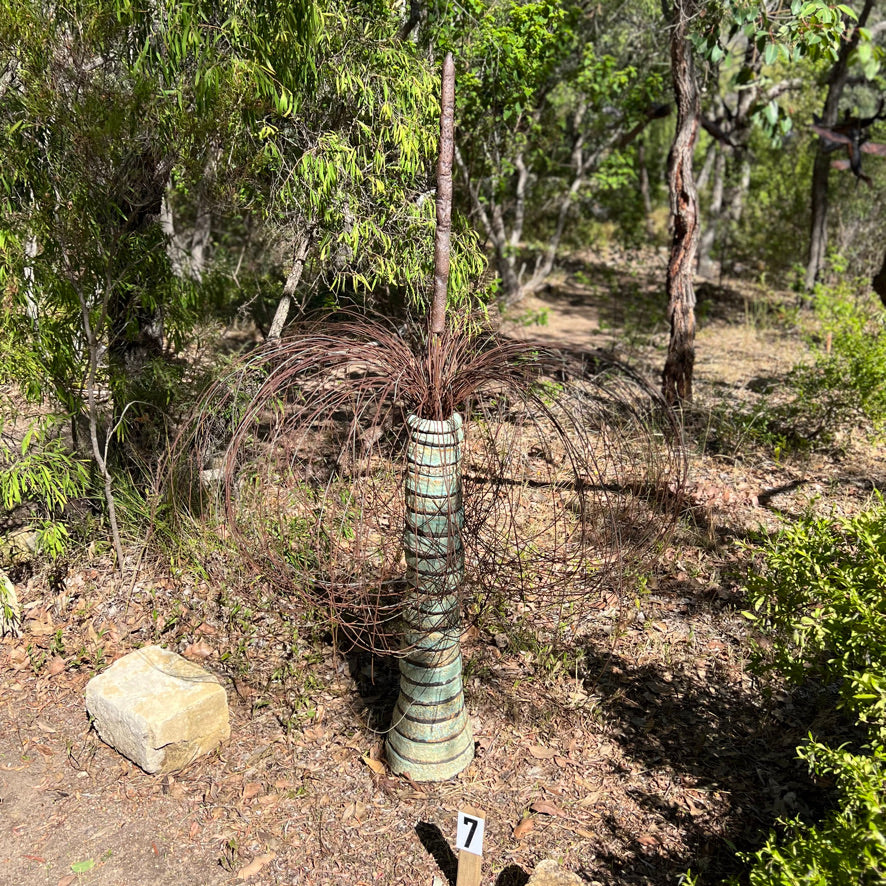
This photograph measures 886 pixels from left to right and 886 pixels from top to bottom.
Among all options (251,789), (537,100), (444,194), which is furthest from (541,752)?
(537,100)

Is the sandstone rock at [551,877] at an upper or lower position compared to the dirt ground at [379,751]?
upper

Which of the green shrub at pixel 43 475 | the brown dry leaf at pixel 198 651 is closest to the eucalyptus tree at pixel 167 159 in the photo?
the green shrub at pixel 43 475

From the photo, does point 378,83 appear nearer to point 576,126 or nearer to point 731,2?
point 731,2

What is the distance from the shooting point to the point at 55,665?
13.3 feet

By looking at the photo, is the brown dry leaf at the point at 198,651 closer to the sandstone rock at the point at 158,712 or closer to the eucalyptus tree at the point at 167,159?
the sandstone rock at the point at 158,712

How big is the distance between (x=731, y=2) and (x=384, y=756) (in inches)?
165

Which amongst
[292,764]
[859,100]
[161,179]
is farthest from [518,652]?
[859,100]

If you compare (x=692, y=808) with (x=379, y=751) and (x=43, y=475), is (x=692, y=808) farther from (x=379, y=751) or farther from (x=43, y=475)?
(x=43, y=475)

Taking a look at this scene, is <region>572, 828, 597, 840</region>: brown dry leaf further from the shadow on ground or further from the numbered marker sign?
the numbered marker sign

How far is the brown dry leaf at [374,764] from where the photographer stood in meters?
3.32

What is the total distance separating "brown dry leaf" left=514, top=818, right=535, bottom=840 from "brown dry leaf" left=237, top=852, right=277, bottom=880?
931mm

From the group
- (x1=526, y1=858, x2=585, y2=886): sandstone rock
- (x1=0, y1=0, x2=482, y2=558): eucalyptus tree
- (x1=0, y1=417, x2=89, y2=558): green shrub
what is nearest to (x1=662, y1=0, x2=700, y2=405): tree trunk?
(x1=0, y1=0, x2=482, y2=558): eucalyptus tree

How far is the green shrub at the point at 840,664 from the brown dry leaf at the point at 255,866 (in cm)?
173

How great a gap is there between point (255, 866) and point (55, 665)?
1.76 metres
